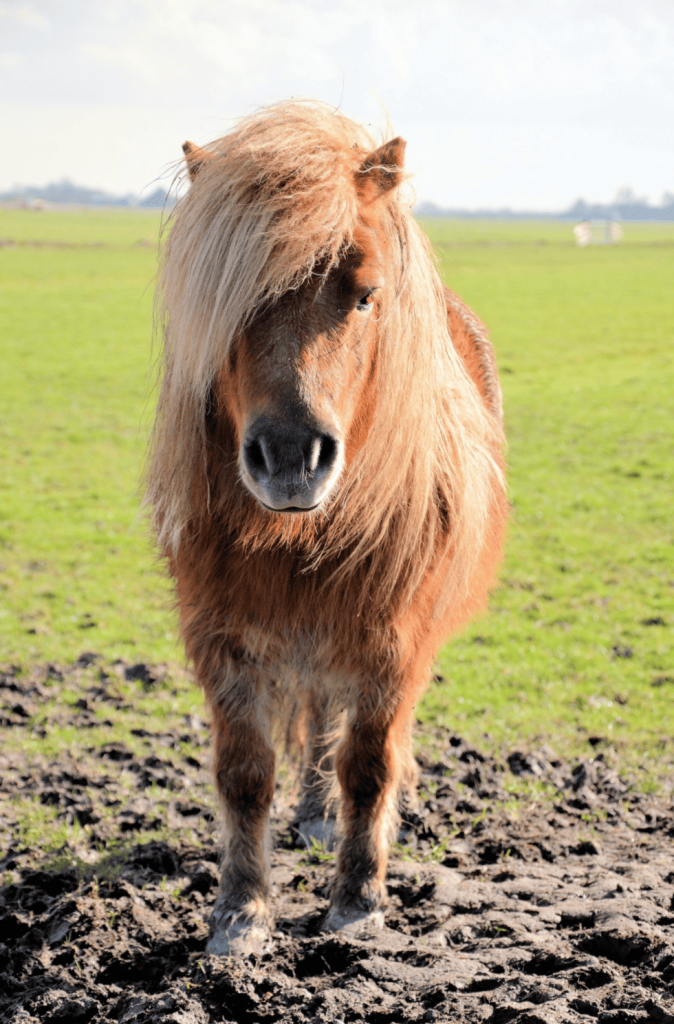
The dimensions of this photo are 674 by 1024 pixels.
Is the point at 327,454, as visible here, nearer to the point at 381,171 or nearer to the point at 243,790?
the point at 381,171

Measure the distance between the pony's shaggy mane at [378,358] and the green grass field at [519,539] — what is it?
229 mm

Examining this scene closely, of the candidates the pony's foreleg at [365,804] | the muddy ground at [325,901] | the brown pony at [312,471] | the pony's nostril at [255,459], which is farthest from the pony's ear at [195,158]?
the muddy ground at [325,901]

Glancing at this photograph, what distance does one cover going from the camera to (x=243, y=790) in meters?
2.93

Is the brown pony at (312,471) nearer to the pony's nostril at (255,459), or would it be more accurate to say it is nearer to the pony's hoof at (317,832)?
the pony's nostril at (255,459)

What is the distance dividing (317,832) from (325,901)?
19.1 inches

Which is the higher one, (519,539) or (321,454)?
(321,454)

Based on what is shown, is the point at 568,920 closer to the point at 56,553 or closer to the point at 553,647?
the point at 553,647

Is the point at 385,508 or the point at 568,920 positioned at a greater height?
the point at 385,508

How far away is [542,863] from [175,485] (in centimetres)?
207

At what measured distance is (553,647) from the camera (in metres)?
5.68

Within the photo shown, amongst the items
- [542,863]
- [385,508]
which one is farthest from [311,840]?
[385,508]

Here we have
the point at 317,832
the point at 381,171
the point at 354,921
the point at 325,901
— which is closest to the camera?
the point at 381,171

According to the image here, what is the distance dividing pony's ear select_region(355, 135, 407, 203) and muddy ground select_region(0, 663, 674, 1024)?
6.97ft

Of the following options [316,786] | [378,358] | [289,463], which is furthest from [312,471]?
[316,786]
